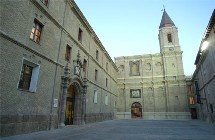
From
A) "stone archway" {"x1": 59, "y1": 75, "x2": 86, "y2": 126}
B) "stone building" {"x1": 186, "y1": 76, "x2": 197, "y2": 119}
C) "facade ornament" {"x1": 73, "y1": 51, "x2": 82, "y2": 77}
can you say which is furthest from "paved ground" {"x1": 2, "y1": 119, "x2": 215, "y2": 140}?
"stone building" {"x1": 186, "y1": 76, "x2": 197, "y2": 119}

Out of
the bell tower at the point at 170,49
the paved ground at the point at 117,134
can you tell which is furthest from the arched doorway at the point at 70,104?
the bell tower at the point at 170,49

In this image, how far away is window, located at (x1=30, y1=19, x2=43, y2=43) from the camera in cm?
1037

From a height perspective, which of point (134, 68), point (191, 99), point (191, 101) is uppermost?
point (134, 68)

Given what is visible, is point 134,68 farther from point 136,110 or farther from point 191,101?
point 191,101

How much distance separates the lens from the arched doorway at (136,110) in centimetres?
3613

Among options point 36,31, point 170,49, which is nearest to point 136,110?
point 170,49

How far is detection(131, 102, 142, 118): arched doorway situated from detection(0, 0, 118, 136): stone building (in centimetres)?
1978

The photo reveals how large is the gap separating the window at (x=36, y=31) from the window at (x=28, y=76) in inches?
65.7

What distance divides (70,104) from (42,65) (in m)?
6.23

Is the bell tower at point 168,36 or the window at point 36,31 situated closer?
the window at point 36,31

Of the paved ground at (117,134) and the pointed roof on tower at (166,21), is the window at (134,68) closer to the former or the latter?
the pointed roof on tower at (166,21)

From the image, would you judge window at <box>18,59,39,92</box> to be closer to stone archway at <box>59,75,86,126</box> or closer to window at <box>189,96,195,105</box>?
stone archway at <box>59,75,86,126</box>

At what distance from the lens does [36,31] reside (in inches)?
420

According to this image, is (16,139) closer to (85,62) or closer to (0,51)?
(0,51)
